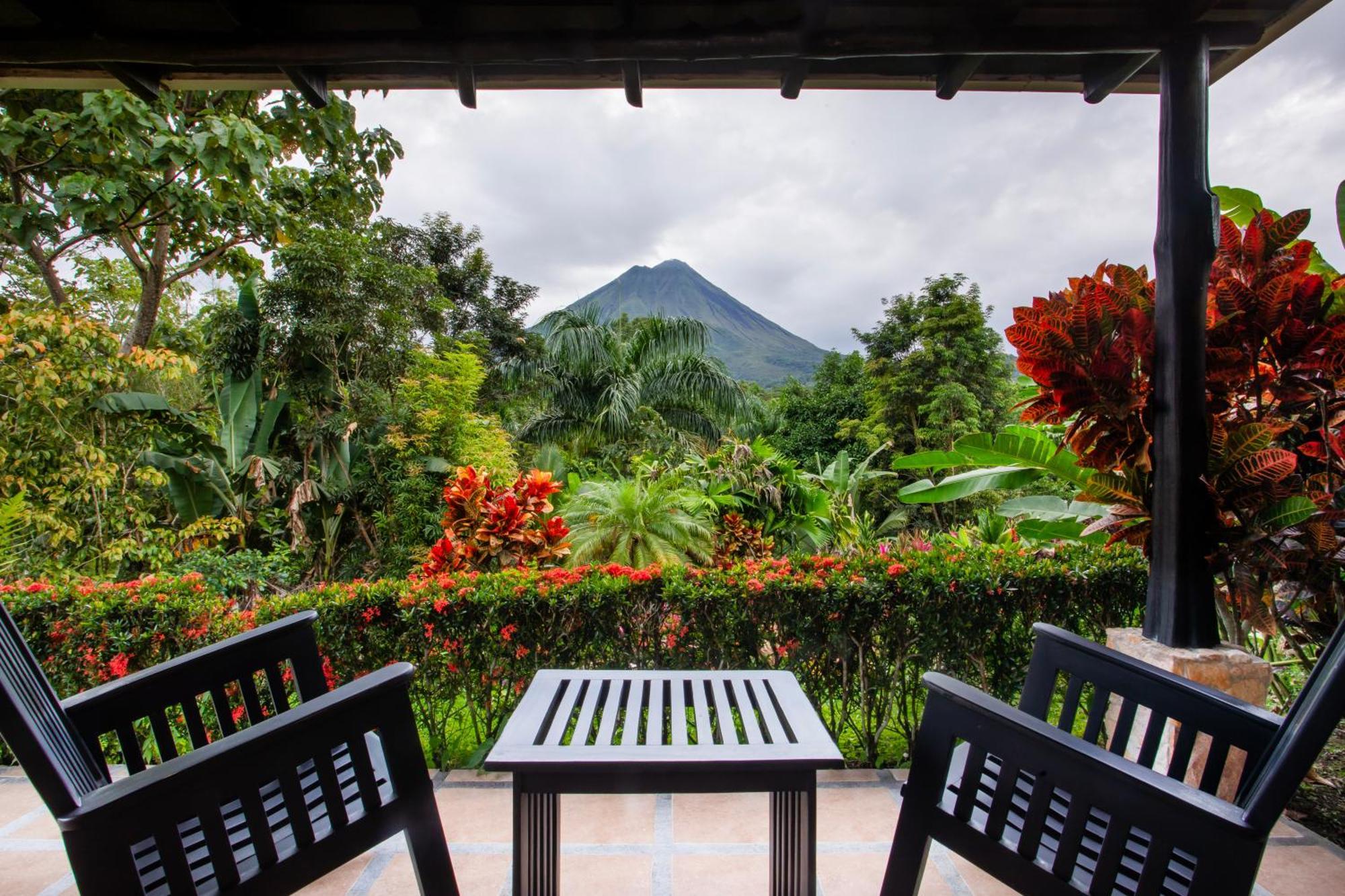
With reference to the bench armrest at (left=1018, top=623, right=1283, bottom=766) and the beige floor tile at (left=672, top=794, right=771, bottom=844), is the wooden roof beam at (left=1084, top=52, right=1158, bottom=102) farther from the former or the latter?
the beige floor tile at (left=672, top=794, right=771, bottom=844)

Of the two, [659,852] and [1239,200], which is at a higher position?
[1239,200]

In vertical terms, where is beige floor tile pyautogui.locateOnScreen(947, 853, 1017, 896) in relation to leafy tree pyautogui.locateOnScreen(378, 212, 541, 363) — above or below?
below

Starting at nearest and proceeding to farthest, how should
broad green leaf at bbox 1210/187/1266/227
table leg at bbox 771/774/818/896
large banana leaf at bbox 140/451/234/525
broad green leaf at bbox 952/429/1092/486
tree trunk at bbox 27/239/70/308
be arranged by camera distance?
table leg at bbox 771/774/818/896 → broad green leaf at bbox 1210/187/1266/227 → broad green leaf at bbox 952/429/1092/486 → tree trunk at bbox 27/239/70/308 → large banana leaf at bbox 140/451/234/525

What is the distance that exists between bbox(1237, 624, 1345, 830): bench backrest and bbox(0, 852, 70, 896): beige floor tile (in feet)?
9.09

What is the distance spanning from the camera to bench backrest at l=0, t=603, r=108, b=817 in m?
0.97

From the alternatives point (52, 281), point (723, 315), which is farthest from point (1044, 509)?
point (723, 315)

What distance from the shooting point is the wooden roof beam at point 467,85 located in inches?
80.8

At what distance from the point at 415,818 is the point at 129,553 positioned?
21.3 feet

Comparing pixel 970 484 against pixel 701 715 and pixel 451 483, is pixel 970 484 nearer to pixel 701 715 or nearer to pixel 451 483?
pixel 701 715

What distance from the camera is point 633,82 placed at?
2090 mm

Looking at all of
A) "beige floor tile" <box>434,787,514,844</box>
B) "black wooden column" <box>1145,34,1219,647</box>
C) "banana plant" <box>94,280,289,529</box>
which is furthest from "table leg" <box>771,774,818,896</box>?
"banana plant" <box>94,280,289,529</box>

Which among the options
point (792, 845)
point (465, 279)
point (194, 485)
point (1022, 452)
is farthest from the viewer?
point (465, 279)

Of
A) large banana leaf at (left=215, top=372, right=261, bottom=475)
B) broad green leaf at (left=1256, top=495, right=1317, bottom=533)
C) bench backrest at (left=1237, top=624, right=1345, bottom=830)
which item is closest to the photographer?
bench backrest at (left=1237, top=624, right=1345, bottom=830)

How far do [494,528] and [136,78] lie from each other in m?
2.39
